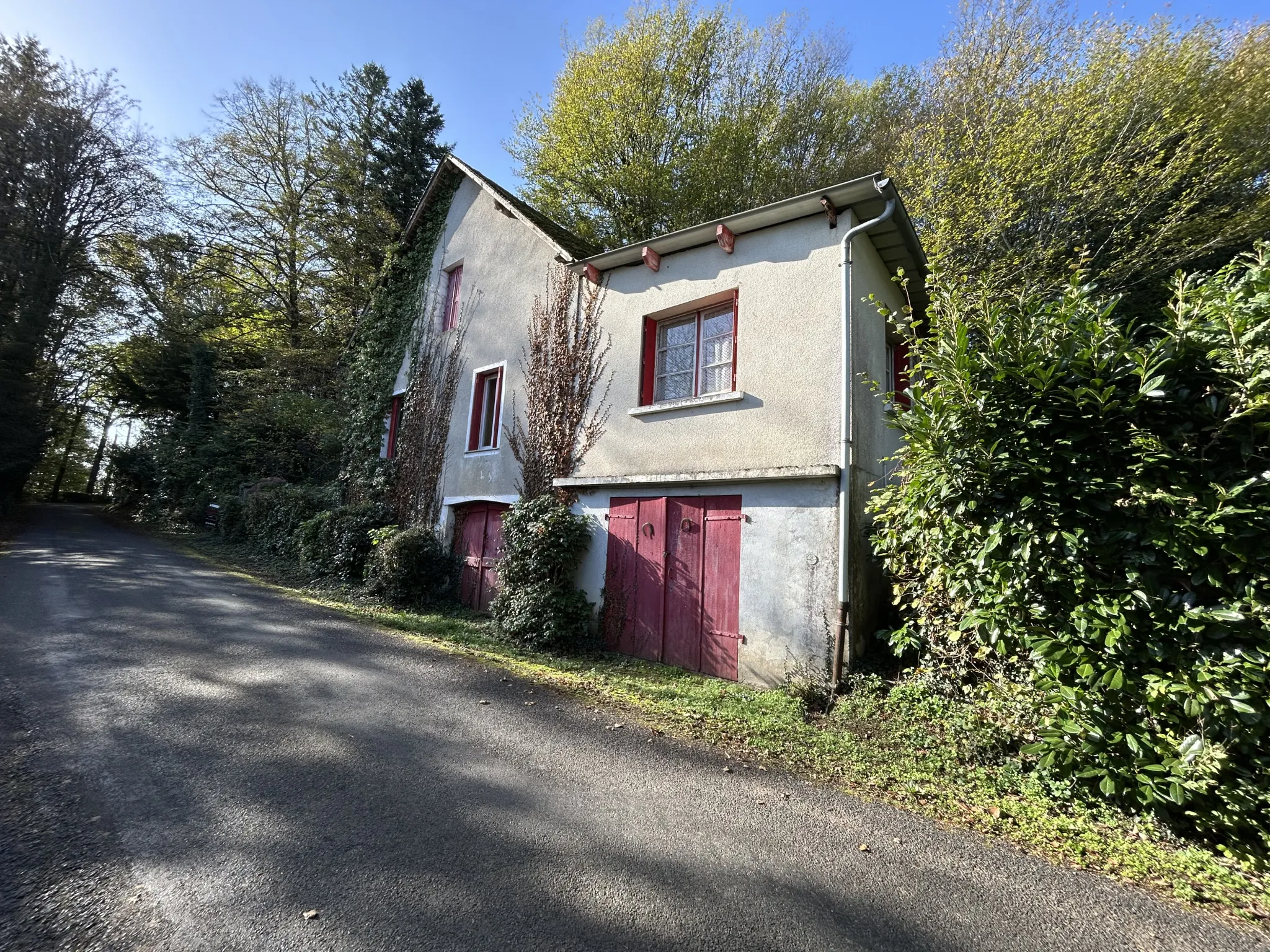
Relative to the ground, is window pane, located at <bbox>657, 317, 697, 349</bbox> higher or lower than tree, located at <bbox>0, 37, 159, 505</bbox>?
lower

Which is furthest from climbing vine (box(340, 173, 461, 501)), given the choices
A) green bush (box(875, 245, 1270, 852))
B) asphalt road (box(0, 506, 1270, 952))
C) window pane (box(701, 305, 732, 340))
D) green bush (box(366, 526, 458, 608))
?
green bush (box(875, 245, 1270, 852))

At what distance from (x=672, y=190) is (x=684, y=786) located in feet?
54.8

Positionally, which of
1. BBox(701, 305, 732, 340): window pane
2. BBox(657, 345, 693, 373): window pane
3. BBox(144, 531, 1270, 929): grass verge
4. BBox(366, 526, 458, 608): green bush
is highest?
BBox(701, 305, 732, 340): window pane

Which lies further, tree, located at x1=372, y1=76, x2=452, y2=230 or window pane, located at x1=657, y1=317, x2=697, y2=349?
tree, located at x1=372, y1=76, x2=452, y2=230

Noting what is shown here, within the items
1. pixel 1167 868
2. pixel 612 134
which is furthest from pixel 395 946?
pixel 612 134

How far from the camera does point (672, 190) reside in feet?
54.1

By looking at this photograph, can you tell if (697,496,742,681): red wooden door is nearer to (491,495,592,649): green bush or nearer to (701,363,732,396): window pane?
(701,363,732,396): window pane

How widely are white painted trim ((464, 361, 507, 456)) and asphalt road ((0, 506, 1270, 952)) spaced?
5689 millimetres

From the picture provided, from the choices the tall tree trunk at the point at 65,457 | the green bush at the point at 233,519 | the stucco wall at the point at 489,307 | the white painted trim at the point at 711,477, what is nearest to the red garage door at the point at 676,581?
the white painted trim at the point at 711,477

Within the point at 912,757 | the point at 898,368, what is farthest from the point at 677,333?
the point at 912,757

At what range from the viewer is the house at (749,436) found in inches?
241

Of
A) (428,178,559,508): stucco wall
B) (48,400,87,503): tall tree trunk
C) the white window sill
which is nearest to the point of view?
the white window sill

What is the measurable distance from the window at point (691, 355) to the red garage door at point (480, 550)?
3.70 meters

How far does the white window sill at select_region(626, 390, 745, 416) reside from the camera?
23.1 feet
